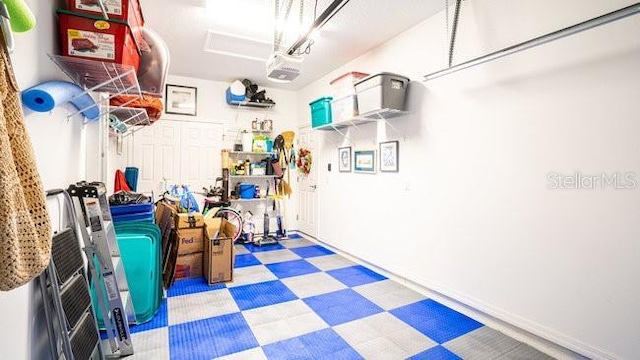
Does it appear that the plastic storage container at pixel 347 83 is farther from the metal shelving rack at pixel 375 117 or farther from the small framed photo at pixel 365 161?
the small framed photo at pixel 365 161

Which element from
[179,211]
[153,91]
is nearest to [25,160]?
[153,91]

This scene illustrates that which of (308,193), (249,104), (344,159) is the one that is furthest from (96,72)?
(308,193)

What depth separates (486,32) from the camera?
2539 mm

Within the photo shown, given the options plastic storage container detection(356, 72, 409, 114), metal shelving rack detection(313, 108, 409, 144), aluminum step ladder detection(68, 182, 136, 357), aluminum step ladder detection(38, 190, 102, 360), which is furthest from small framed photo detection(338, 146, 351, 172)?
aluminum step ladder detection(38, 190, 102, 360)

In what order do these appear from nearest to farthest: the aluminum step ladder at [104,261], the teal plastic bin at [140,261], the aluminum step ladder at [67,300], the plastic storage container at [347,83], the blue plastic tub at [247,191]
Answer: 1. the aluminum step ladder at [67,300]
2. the aluminum step ladder at [104,261]
3. the teal plastic bin at [140,261]
4. the plastic storage container at [347,83]
5. the blue plastic tub at [247,191]

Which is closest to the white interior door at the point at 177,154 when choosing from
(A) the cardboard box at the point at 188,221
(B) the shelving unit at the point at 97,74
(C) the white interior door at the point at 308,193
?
(C) the white interior door at the point at 308,193

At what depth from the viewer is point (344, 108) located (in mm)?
3746

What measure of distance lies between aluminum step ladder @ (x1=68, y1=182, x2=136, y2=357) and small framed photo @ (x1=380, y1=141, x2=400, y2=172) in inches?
111

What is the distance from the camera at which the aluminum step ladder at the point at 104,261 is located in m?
1.73

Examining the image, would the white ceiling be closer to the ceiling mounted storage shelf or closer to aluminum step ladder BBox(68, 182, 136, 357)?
the ceiling mounted storage shelf

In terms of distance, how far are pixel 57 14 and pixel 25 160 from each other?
48.2 inches

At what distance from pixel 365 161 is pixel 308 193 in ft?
6.08

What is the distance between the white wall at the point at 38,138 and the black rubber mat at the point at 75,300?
0.11 metres

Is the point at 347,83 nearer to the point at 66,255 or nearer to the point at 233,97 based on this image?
the point at 233,97
